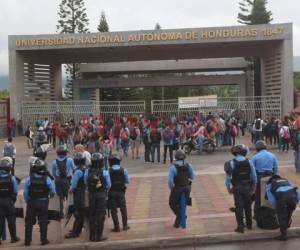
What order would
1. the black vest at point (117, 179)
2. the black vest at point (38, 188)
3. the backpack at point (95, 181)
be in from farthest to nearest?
the black vest at point (117, 179) → the backpack at point (95, 181) → the black vest at point (38, 188)

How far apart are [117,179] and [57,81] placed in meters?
34.7

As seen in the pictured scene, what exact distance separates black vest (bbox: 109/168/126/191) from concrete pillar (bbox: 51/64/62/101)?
110 ft

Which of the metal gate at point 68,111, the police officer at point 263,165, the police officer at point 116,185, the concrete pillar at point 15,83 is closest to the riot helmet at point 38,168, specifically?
the police officer at point 116,185

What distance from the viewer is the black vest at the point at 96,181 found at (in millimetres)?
9844

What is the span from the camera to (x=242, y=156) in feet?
33.6

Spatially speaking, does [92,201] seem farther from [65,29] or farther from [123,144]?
[65,29]

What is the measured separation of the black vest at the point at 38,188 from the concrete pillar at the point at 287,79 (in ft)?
87.5

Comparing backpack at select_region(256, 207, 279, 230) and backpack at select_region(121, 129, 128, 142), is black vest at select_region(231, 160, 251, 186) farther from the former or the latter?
backpack at select_region(121, 129, 128, 142)

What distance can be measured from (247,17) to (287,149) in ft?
120

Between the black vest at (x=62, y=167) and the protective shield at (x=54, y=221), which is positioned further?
the black vest at (x=62, y=167)

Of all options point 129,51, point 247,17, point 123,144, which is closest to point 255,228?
point 123,144

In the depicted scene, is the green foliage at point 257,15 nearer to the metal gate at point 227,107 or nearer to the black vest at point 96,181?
the metal gate at point 227,107

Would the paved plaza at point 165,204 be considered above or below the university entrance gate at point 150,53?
below

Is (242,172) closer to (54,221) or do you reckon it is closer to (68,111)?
(54,221)
